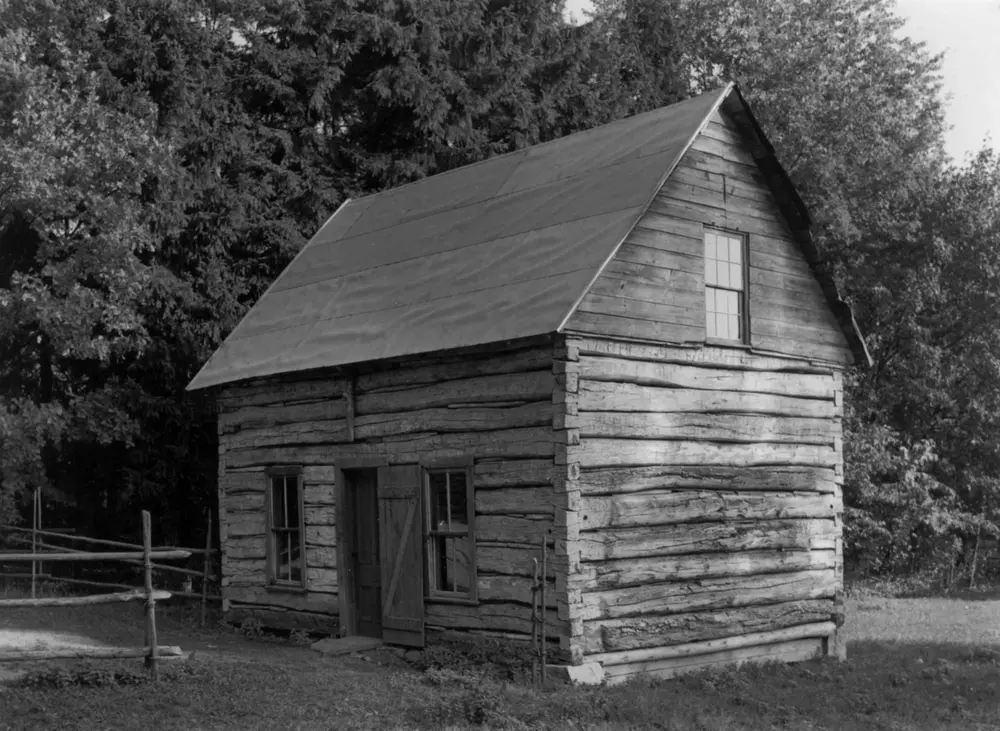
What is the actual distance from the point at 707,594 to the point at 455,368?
4.35m

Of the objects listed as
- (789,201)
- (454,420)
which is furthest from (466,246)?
(789,201)

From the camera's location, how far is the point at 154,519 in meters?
26.3

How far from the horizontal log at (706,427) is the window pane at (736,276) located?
175 centimetres

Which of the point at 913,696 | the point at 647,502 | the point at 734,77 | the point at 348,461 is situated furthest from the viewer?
the point at 734,77

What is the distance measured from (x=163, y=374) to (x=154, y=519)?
349cm

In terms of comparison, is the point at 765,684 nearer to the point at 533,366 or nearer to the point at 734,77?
the point at 533,366

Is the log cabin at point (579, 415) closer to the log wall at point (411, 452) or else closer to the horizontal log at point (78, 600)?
the log wall at point (411, 452)

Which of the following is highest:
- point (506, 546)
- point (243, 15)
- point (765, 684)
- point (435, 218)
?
point (243, 15)

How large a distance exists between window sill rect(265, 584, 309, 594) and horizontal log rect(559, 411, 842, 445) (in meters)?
6.03

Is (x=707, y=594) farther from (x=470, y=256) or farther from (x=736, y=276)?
(x=470, y=256)

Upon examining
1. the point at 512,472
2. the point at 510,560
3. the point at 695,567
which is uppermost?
the point at 512,472

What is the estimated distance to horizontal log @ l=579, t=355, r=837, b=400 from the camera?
14.6 m

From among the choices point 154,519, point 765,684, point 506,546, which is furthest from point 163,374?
point 765,684

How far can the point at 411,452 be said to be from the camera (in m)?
16.2
